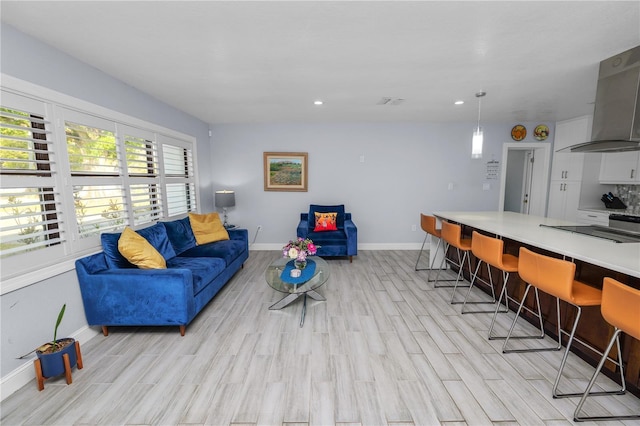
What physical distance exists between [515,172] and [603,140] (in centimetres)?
424

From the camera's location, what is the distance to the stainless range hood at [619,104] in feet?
7.37

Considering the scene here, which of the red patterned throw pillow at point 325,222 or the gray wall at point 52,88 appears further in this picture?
the red patterned throw pillow at point 325,222

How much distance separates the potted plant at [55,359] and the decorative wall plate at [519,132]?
6829 mm

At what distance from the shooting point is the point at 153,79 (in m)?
2.82

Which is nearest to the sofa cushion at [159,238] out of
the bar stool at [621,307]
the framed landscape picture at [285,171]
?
the framed landscape picture at [285,171]

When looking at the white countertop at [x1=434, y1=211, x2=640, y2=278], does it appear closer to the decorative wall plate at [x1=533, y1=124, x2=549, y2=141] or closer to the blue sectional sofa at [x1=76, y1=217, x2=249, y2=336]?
the decorative wall plate at [x1=533, y1=124, x2=549, y2=141]

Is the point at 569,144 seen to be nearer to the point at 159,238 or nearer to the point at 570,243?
the point at 570,243

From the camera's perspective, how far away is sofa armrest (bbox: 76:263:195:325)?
2295 millimetres

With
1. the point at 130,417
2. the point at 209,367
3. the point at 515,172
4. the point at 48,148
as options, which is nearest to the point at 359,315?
the point at 209,367

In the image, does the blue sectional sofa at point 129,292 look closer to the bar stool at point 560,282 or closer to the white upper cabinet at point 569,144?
the bar stool at point 560,282

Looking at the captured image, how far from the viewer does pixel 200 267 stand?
285 cm

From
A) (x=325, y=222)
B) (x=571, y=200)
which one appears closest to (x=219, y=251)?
(x=325, y=222)

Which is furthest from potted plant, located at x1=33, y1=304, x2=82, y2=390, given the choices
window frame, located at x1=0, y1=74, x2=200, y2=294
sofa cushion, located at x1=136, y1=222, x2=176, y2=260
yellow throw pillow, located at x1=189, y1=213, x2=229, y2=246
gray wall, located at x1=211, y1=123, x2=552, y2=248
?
gray wall, located at x1=211, y1=123, x2=552, y2=248

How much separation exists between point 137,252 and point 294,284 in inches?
61.8
